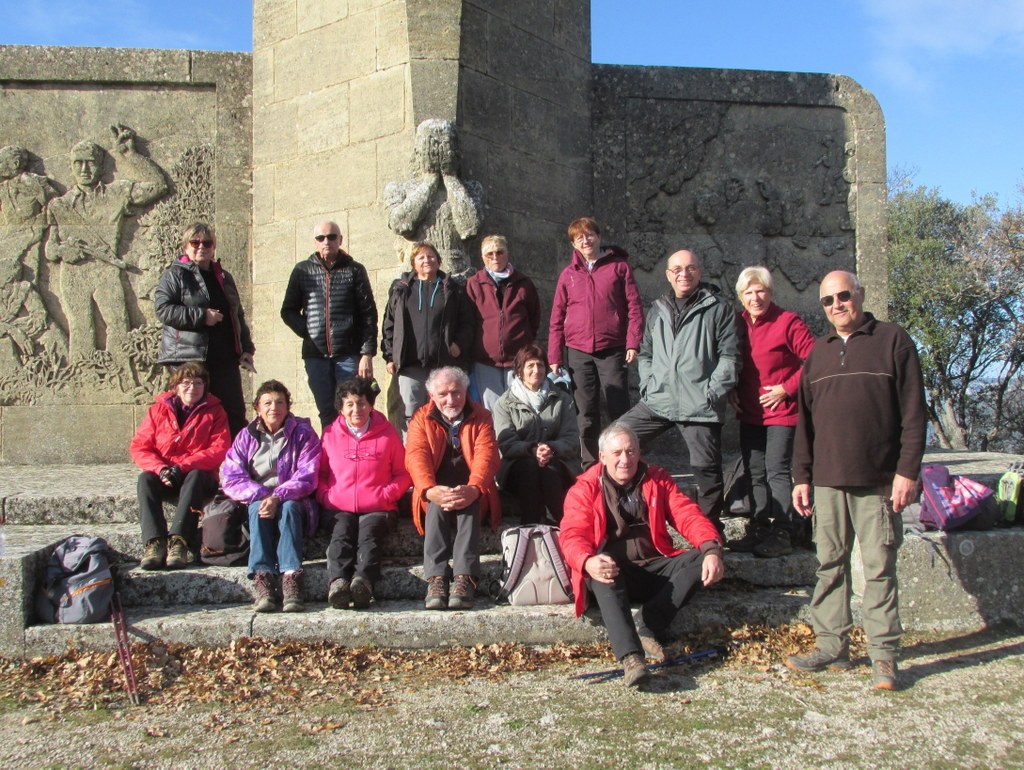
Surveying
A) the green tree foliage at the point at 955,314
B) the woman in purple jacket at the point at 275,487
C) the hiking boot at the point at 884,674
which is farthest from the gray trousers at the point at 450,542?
the green tree foliage at the point at 955,314

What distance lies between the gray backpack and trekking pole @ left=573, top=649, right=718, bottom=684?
2189 millimetres

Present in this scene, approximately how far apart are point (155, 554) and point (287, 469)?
76 cm

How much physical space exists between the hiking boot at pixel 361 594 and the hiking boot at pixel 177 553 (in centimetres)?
94

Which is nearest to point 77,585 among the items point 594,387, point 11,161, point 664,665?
point 664,665

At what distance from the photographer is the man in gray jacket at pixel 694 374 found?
14.8ft

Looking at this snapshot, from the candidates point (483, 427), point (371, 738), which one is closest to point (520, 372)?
point (483, 427)

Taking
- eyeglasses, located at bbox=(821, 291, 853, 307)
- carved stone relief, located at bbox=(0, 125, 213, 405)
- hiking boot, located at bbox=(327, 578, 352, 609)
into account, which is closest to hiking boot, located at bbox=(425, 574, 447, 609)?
hiking boot, located at bbox=(327, 578, 352, 609)

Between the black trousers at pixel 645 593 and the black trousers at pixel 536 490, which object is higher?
the black trousers at pixel 536 490

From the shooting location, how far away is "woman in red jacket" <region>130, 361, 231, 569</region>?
4.46 meters

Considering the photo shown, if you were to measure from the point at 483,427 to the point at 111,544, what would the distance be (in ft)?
6.73

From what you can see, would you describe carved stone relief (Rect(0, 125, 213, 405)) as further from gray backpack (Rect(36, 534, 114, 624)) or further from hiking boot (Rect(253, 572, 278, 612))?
hiking boot (Rect(253, 572, 278, 612))

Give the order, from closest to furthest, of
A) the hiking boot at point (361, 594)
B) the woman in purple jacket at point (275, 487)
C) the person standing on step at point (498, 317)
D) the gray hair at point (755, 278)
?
the hiking boot at point (361, 594) → the woman in purple jacket at point (275, 487) → the gray hair at point (755, 278) → the person standing on step at point (498, 317)

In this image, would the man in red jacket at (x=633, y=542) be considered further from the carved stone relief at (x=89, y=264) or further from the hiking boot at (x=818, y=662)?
the carved stone relief at (x=89, y=264)

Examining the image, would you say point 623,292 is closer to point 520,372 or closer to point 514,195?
point 520,372
